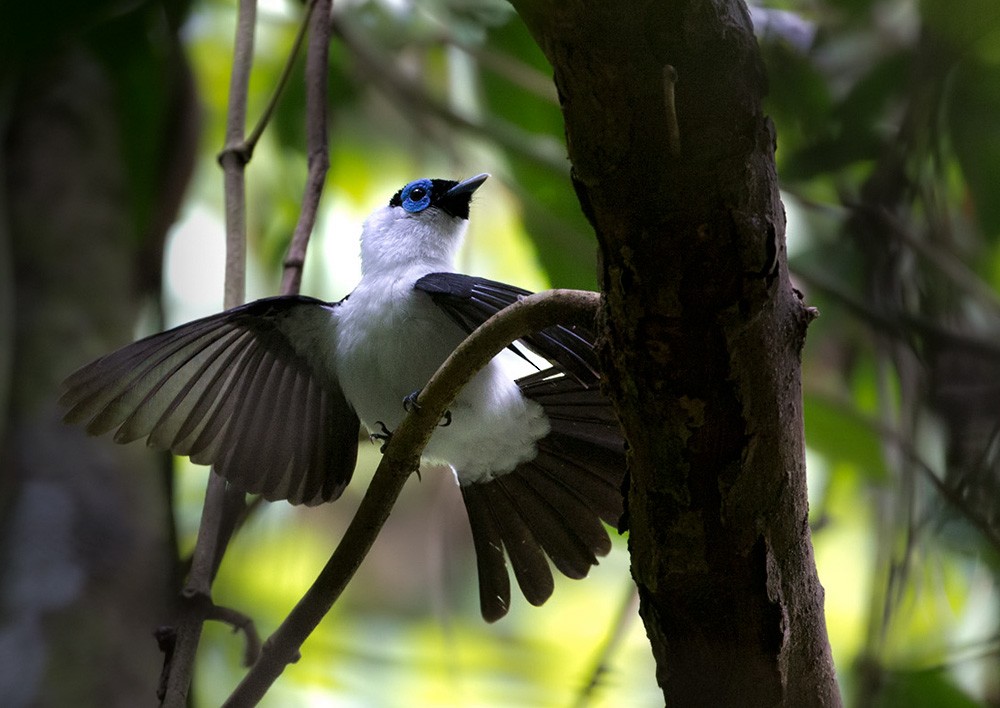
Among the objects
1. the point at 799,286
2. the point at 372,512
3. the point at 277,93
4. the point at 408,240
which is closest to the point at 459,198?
the point at 408,240

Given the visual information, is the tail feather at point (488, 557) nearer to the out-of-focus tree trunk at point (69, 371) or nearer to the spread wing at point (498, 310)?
the spread wing at point (498, 310)

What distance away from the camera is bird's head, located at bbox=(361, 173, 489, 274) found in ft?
8.41

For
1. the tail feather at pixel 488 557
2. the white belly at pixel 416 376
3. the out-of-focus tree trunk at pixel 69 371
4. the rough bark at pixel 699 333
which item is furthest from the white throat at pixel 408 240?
the rough bark at pixel 699 333

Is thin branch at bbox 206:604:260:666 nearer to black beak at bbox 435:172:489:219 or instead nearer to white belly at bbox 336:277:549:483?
white belly at bbox 336:277:549:483

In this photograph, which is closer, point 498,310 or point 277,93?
point 498,310

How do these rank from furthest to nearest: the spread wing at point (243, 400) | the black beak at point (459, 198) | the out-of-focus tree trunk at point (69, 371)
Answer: the black beak at point (459, 198), the out-of-focus tree trunk at point (69, 371), the spread wing at point (243, 400)

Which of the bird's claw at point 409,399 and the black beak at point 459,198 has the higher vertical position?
the black beak at point 459,198

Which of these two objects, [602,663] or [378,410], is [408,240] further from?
[602,663]

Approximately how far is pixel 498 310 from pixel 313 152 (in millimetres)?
653

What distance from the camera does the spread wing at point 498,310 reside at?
1760 mm

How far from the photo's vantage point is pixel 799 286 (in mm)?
3324

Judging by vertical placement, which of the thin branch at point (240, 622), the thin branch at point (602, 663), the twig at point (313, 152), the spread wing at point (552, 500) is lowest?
the thin branch at point (240, 622)

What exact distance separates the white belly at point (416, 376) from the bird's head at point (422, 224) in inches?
10.2

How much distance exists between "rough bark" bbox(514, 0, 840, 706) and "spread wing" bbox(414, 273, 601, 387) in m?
0.44
